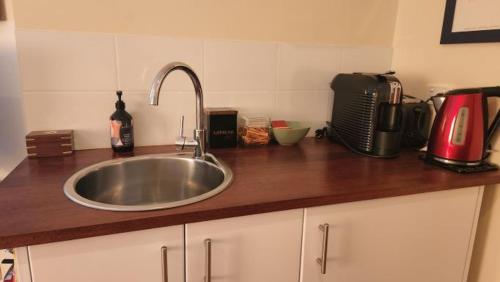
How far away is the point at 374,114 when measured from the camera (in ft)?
3.84

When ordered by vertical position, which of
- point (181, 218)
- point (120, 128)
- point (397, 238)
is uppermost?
point (120, 128)

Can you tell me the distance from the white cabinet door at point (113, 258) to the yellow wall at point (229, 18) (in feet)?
2.45

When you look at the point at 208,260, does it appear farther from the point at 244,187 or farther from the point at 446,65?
the point at 446,65

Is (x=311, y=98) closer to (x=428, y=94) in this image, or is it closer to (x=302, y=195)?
(x=428, y=94)

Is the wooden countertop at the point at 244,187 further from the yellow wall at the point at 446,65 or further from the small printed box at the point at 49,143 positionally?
the yellow wall at the point at 446,65

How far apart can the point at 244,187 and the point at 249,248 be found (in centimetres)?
16

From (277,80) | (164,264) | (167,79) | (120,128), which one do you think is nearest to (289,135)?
(277,80)

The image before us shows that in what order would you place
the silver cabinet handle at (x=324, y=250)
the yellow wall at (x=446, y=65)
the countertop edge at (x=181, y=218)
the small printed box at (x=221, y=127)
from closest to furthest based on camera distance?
the countertop edge at (x=181, y=218)
the silver cabinet handle at (x=324, y=250)
the yellow wall at (x=446, y=65)
the small printed box at (x=221, y=127)

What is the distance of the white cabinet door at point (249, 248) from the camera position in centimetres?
79

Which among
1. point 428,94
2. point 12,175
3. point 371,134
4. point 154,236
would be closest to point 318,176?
point 371,134

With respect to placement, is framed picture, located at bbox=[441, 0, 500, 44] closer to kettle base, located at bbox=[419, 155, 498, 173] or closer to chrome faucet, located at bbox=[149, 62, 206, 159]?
kettle base, located at bbox=[419, 155, 498, 173]

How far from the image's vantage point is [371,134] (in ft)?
3.91

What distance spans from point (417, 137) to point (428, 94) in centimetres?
19

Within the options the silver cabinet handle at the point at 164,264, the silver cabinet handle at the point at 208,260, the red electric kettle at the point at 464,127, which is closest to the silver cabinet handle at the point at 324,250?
the silver cabinet handle at the point at 208,260
